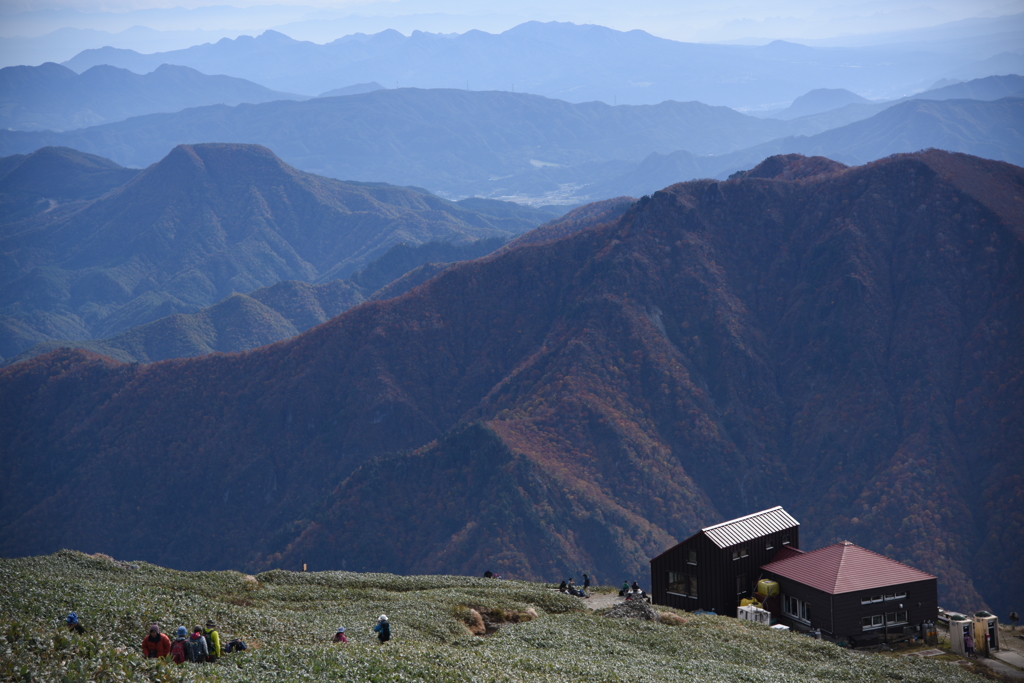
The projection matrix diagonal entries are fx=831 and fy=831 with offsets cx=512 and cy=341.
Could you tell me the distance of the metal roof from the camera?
183 ft

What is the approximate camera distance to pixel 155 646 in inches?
1162

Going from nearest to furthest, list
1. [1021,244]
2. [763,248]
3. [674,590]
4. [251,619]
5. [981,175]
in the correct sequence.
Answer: [251,619] → [674,590] → [1021,244] → [981,175] → [763,248]

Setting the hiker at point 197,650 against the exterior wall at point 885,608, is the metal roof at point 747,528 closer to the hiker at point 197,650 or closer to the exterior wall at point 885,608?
the exterior wall at point 885,608

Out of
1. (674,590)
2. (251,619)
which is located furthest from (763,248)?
(251,619)

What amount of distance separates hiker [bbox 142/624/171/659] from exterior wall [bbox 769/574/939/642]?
3748 centimetres

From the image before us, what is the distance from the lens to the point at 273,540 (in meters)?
144

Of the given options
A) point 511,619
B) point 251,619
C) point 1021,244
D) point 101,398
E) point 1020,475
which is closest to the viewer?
point 251,619

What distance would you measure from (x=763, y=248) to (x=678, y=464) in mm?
52454

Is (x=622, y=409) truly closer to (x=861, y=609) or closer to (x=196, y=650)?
(x=861, y=609)

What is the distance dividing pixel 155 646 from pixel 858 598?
39508 millimetres

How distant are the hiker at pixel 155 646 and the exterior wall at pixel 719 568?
117 feet

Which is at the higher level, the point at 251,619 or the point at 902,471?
the point at 902,471

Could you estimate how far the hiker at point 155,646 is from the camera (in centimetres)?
2944

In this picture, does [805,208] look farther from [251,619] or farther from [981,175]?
[251,619]
